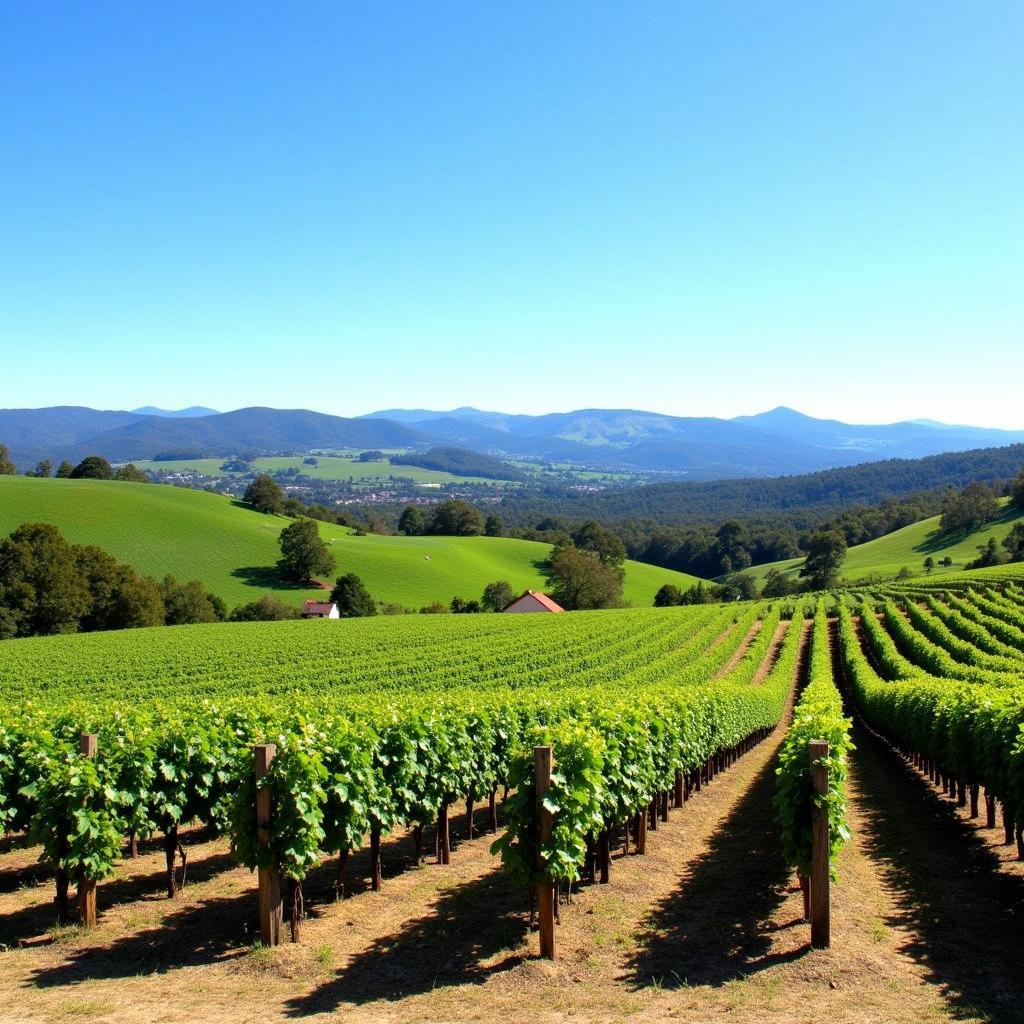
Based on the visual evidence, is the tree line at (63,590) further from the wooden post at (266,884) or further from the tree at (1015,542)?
the tree at (1015,542)

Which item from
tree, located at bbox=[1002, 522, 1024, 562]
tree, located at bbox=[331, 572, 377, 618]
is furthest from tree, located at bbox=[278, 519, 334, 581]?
tree, located at bbox=[1002, 522, 1024, 562]

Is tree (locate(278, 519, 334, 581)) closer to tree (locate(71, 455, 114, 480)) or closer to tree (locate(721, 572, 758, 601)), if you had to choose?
tree (locate(721, 572, 758, 601))

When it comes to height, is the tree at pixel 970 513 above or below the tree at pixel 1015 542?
above

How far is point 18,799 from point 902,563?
124m

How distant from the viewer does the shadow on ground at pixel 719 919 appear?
8.12 m

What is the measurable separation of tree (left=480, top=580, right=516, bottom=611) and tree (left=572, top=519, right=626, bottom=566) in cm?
3123

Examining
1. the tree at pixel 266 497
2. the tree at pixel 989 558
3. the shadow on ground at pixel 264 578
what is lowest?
the shadow on ground at pixel 264 578

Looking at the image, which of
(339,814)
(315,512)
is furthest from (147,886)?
(315,512)

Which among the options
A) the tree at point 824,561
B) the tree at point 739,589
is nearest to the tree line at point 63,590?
the tree at point 739,589

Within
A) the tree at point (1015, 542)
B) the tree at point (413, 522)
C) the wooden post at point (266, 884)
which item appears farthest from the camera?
the tree at point (413, 522)

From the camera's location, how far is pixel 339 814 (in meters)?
10.2

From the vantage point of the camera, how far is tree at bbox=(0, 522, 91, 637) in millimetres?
57750

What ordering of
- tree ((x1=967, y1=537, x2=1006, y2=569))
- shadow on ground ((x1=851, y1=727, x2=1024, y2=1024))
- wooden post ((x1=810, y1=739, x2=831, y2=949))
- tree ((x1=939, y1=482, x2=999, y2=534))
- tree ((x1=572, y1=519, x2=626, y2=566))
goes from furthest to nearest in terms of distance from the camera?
1. tree ((x1=939, y1=482, x2=999, y2=534))
2. tree ((x1=572, y1=519, x2=626, y2=566))
3. tree ((x1=967, y1=537, x2=1006, y2=569))
4. wooden post ((x1=810, y1=739, x2=831, y2=949))
5. shadow on ground ((x1=851, y1=727, x2=1024, y2=1024))

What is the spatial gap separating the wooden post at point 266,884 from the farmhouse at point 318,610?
2734 inches
